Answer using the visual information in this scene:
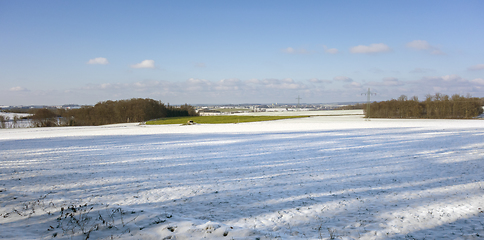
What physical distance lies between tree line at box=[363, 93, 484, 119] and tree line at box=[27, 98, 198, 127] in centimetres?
8552

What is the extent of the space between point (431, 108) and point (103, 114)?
116 metres

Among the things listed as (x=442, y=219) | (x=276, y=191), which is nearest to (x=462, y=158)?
(x=442, y=219)

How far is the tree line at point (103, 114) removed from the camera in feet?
301

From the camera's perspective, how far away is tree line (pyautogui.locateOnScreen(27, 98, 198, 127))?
9188 cm

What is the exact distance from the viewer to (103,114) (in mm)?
100000

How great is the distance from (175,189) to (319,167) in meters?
8.23

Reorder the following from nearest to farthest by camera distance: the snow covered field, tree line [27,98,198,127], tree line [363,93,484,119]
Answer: the snow covered field, tree line [363,93,484,119], tree line [27,98,198,127]

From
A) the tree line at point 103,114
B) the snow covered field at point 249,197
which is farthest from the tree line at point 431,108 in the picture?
the tree line at point 103,114

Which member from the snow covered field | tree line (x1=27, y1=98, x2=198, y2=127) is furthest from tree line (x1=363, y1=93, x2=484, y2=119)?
tree line (x1=27, y1=98, x2=198, y2=127)

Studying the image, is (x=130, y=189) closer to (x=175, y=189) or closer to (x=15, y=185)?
(x=175, y=189)

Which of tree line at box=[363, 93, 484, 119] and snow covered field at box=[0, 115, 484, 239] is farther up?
tree line at box=[363, 93, 484, 119]

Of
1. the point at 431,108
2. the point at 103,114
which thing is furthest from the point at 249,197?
the point at 103,114

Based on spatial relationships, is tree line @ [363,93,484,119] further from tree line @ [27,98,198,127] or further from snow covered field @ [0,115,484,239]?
tree line @ [27,98,198,127]

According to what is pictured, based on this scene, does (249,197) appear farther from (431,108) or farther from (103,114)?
(103,114)
